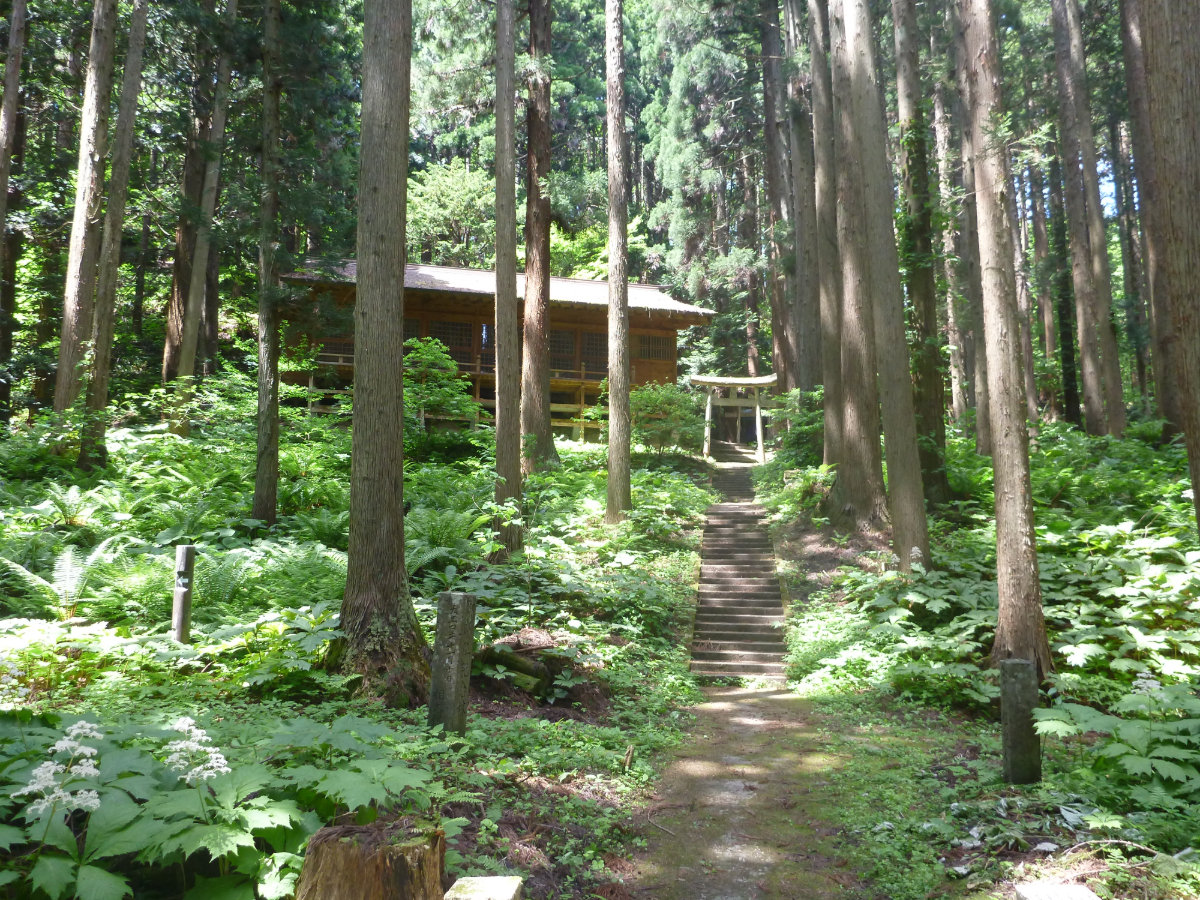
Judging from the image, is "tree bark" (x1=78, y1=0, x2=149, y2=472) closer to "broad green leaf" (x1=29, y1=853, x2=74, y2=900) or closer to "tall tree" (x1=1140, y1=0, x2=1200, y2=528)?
"broad green leaf" (x1=29, y1=853, x2=74, y2=900)

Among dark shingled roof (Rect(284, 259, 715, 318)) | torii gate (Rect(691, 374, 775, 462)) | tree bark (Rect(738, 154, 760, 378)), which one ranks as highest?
tree bark (Rect(738, 154, 760, 378))

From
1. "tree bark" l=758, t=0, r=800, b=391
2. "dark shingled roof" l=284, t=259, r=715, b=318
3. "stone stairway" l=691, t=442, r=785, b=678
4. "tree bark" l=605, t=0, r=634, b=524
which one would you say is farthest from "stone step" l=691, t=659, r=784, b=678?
"dark shingled roof" l=284, t=259, r=715, b=318

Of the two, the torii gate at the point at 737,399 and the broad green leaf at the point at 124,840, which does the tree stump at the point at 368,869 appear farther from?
the torii gate at the point at 737,399

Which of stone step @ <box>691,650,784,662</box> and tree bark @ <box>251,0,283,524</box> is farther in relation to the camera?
tree bark @ <box>251,0,283,524</box>

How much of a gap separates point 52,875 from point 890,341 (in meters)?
9.89

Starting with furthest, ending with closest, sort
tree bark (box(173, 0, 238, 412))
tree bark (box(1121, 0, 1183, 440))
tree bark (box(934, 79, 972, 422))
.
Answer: tree bark (box(934, 79, 972, 422)), tree bark (box(173, 0, 238, 412)), tree bark (box(1121, 0, 1183, 440))

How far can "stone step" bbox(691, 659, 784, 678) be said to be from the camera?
9.11 m

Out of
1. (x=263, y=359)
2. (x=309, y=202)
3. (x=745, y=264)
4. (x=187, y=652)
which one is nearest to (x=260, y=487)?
(x=263, y=359)

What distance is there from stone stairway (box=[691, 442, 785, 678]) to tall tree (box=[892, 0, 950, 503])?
3118mm

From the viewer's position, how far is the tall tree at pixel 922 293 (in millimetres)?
11930

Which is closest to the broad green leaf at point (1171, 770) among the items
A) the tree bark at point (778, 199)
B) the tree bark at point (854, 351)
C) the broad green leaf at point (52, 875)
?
the broad green leaf at point (52, 875)

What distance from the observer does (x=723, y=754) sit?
6.12 m

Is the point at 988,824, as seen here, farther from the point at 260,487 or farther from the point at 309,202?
the point at 309,202

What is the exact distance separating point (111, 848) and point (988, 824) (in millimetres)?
4267
